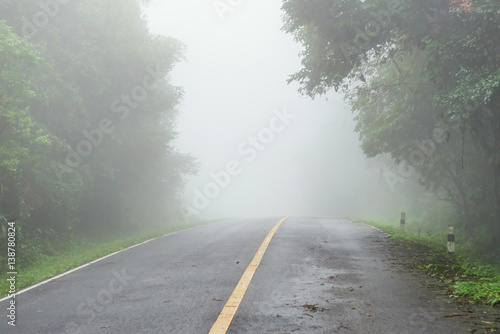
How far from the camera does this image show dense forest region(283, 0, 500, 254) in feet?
32.9

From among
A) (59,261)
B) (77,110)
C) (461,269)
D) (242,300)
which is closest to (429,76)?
(461,269)

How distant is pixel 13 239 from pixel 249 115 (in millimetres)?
189054

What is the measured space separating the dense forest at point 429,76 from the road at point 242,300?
14.1ft

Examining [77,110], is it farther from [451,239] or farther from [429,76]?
[451,239]

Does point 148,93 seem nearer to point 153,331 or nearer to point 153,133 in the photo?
point 153,133

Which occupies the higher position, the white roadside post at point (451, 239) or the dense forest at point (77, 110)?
the dense forest at point (77, 110)

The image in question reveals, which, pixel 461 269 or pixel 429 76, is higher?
pixel 429 76

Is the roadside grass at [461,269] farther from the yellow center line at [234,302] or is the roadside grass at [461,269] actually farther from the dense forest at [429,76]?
the yellow center line at [234,302]

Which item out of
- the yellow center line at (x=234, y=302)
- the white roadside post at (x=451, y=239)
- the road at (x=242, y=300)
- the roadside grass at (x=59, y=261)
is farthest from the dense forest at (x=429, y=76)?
the roadside grass at (x=59, y=261)

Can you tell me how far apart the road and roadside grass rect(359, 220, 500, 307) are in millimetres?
555

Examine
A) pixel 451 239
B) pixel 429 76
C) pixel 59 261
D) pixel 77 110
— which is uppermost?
pixel 77 110

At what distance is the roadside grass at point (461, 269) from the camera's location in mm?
6383

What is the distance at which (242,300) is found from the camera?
6.06 meters

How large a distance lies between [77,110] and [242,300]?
531 inches
